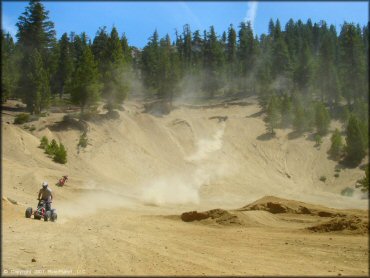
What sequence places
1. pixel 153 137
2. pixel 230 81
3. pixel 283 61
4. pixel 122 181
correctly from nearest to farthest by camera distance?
pixel 122 181 < pixel 153 137 < pixel 283 61 < pixel 230 81

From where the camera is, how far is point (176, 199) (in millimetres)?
40344

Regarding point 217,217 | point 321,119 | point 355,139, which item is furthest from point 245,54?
point 355,139

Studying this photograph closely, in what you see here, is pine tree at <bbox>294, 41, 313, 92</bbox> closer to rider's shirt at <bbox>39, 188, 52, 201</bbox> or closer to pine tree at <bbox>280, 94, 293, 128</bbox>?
pine tree at <bbox>280, 94, 293, 128</bbox>

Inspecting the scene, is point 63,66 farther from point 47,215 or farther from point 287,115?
point 47,215

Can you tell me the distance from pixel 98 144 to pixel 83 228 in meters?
31.8

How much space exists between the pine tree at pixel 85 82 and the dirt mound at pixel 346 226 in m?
37.3

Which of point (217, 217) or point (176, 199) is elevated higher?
point (176, 199)

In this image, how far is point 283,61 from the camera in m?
89.8

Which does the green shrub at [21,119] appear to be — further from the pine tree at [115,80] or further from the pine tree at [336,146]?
the pine tree at [336,146]

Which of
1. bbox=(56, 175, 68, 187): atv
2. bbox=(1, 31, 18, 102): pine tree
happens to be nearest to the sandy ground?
bbox=(56, 175, 68, 187): atv

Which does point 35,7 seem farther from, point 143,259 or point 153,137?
point 143,259

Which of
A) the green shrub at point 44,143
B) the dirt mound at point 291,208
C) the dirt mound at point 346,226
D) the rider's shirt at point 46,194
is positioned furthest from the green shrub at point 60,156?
the dirt mound at point 346,226

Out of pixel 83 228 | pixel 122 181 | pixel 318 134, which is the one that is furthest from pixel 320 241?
pixel 122 181

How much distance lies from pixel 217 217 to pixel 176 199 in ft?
55.9
